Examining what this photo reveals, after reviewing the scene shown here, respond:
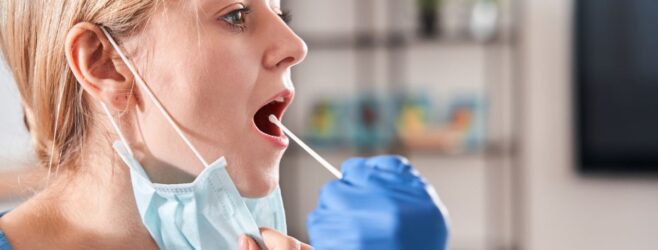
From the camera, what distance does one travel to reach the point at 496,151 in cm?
339

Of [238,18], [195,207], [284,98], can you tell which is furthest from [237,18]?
[195,207]

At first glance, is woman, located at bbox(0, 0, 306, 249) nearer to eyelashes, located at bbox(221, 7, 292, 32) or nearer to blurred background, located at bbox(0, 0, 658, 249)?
eyelashes, located at bbox(221, 7, 292, 32)

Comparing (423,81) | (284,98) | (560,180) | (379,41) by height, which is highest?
(284,98)

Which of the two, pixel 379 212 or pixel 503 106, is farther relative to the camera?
pixel 503 106

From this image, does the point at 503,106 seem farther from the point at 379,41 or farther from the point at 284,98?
the point at 284,98

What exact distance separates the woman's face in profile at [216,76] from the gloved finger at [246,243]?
6 centimetres

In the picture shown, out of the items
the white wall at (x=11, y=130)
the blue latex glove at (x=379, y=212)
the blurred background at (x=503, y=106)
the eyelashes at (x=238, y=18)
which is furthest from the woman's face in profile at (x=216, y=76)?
the blurred background at (x=503, y=106)

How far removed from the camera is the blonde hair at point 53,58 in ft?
3.28

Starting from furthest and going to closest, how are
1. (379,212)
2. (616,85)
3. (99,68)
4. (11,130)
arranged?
(616,85), (11,130), (99,68), (379,212)

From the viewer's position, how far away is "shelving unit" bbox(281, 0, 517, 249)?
11.2 feet

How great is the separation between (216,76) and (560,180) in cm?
259

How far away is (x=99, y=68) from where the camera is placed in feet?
3.34

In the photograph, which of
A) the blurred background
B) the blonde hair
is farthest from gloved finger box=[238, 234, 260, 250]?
the blurred background

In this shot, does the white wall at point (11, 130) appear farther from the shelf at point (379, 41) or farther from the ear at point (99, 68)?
the shelf at point (379, 41)
